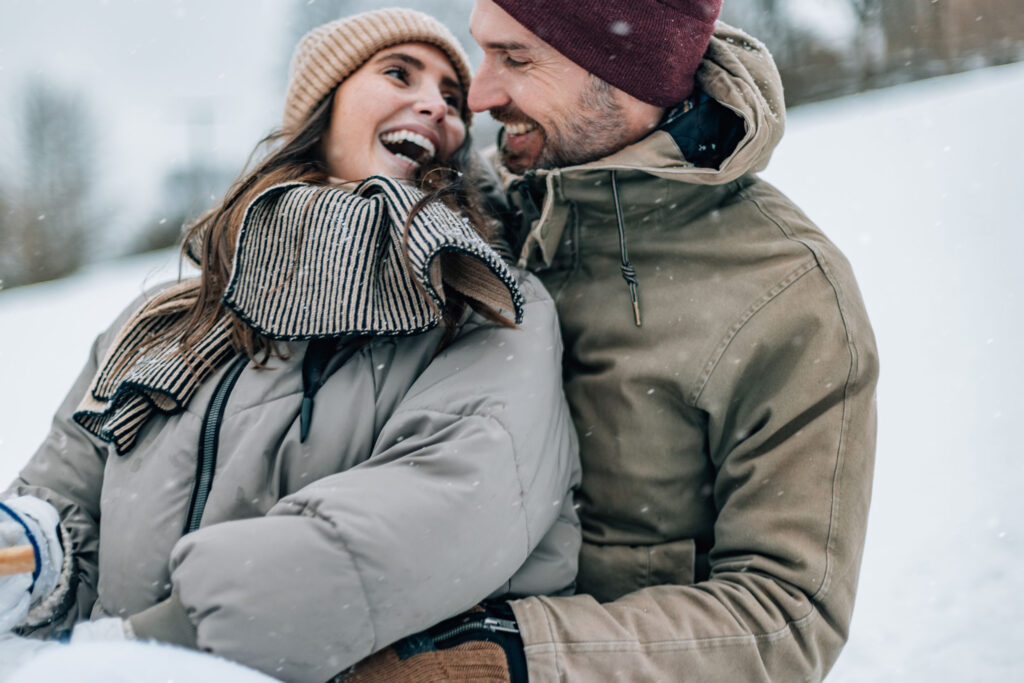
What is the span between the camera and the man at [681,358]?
1322 millimetres

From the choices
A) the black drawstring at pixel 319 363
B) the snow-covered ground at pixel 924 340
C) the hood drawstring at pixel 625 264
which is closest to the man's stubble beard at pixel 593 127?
the hood drawstring at pixel 625 264

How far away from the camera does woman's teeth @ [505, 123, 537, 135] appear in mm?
1824

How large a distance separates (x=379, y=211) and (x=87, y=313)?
413 centimetres

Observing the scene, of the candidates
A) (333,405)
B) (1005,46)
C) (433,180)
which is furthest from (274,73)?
(333,405)

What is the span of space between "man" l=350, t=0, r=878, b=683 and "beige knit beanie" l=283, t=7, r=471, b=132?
16 cm

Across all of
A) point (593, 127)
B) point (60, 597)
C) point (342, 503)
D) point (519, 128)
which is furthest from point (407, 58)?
point (60, 597)

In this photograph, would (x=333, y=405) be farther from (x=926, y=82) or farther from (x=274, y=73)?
(x=274, y=73)

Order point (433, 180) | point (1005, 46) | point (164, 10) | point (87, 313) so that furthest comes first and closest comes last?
point (164, 10) → point (1005, 46) → point (87, 313) → point (433, 180)

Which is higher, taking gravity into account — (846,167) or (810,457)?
(810,457)

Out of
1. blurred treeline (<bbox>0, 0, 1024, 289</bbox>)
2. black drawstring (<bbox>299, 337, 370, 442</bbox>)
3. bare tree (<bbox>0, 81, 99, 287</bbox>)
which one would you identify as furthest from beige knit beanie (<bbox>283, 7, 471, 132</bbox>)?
bare tree (<bbox>0, 81, 99, 287</bbox>)

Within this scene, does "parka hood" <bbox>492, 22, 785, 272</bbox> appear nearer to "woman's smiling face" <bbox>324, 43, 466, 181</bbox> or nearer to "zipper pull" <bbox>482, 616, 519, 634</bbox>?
"woman's smiling face" <bbox>324, 43, 466, 181</bbox>

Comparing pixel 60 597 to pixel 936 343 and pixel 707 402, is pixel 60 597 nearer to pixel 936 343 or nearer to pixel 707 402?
pixel 707 402

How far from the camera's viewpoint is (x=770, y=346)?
145 centimetres

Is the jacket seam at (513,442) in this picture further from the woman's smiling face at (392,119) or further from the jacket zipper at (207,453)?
the woman's smiling face at (392,119)
